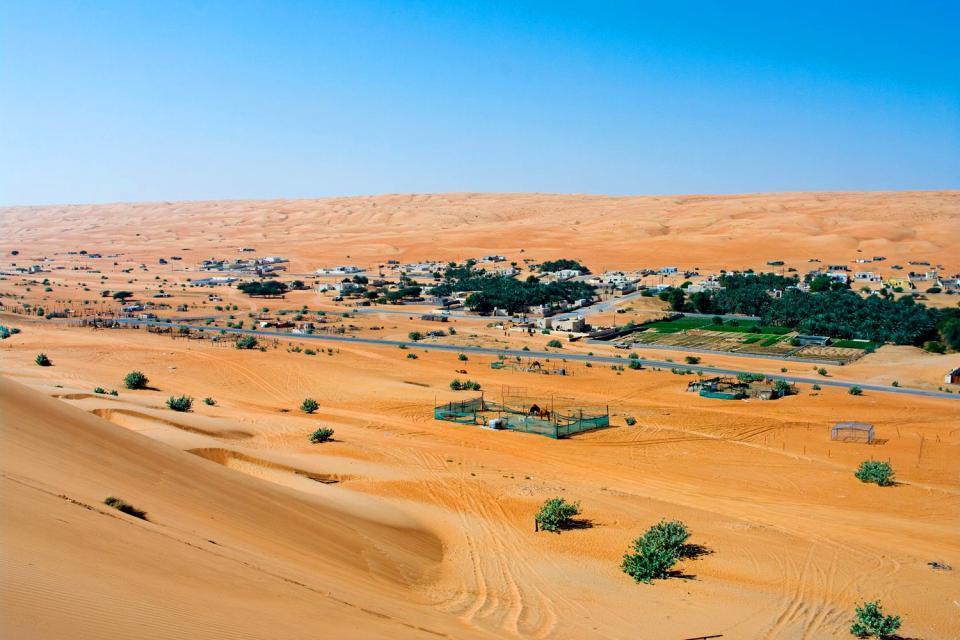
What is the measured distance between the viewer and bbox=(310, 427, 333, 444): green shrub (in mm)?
24062

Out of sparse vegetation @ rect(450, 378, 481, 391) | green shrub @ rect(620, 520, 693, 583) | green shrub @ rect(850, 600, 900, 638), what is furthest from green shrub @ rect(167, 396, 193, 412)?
green shrub @ rect(850, 600, 900, 638)

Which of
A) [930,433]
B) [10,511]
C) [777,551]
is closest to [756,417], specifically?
[930,433]

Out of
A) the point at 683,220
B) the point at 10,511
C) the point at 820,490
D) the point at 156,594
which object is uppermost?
the point at 683,220

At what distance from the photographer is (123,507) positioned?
428 inches

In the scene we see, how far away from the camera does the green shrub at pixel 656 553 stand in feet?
46.1

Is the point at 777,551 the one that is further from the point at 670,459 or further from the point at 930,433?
the point at 930,433

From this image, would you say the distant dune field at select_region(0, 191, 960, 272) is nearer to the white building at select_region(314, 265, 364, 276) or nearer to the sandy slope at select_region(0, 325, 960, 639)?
the white building at select_region(314, 265, 364, 276)

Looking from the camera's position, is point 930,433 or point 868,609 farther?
point 930,433

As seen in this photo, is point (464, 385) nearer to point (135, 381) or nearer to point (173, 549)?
point (135, 381)

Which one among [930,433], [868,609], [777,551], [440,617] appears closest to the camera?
[440,617]

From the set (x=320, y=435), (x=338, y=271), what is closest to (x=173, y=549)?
(x=320, y=435)

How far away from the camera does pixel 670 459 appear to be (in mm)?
24812

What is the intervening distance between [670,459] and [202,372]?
24.5 metres

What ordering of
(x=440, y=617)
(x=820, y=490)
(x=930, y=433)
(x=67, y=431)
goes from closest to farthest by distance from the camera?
(x=440, y=617), (x=67, y=431), (x=820, y=490), (x=930, y=433)
